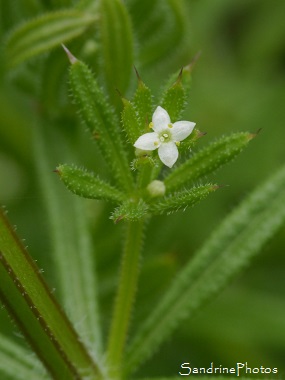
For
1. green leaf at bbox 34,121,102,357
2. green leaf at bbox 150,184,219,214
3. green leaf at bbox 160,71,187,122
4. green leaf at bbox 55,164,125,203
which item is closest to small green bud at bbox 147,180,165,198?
green leaf at bbox 150,184,219,214

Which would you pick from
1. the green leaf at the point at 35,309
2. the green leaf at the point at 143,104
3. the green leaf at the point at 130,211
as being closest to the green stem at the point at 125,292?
the green leaf at the point at 130,211

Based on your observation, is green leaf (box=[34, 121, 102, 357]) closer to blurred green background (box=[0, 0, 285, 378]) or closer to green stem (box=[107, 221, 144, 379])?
blurred green background (box=[0, 0, 285, 378])

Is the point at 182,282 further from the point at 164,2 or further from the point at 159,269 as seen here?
the point at 164,2

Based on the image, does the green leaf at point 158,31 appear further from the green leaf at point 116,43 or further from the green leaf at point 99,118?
the green leaf at point 99,118

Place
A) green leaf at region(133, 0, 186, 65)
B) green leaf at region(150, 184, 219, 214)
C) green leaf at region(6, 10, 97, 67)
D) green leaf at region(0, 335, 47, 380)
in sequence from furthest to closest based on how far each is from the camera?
green leaf at region(133, 0, 186, 65)
green leaf at region(6, 10, 97, 67)
green leaf at region(0, 335, 47, 380)
green leaf at region(150, 184, 219, 214)

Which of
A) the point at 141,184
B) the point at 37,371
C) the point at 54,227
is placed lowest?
the point at 37,371

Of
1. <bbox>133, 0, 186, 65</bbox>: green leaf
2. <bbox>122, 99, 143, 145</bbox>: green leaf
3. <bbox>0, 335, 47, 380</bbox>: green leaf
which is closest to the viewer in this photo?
<bbox>122, 99, 143, 145</bbox>: green leaf

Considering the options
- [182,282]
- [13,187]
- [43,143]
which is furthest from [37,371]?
[13,187]
